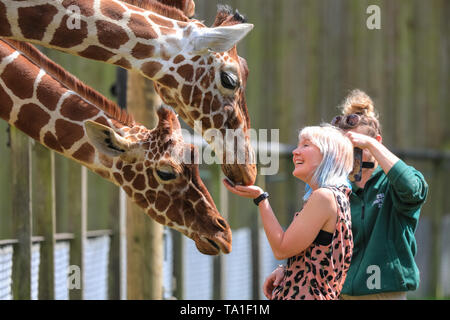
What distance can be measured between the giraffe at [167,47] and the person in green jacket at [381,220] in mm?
563

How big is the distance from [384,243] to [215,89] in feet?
3.60

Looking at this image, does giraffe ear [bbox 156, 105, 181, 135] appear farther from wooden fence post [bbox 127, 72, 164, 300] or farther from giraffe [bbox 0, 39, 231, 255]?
wooden fence post [bbox 127, 72, 164, 300]

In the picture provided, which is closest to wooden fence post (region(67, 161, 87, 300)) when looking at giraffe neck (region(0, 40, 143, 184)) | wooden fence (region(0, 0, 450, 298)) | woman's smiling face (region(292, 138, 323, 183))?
wooden fence (region(0, 0, 450, 298))

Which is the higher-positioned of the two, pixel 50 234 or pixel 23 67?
pixel 23 67

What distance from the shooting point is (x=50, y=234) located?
446cm

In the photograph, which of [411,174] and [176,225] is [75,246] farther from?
[411,174]

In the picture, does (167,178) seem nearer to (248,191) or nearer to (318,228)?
(248,191)

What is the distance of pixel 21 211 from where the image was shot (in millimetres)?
4191

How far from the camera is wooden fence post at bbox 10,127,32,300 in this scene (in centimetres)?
414

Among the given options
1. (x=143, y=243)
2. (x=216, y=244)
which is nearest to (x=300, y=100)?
(x=143, y=243)

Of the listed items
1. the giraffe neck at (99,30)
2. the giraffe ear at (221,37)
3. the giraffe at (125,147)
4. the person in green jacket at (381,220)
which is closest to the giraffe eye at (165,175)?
the giraffe at (125,147)

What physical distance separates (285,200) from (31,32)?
3.53 meters
